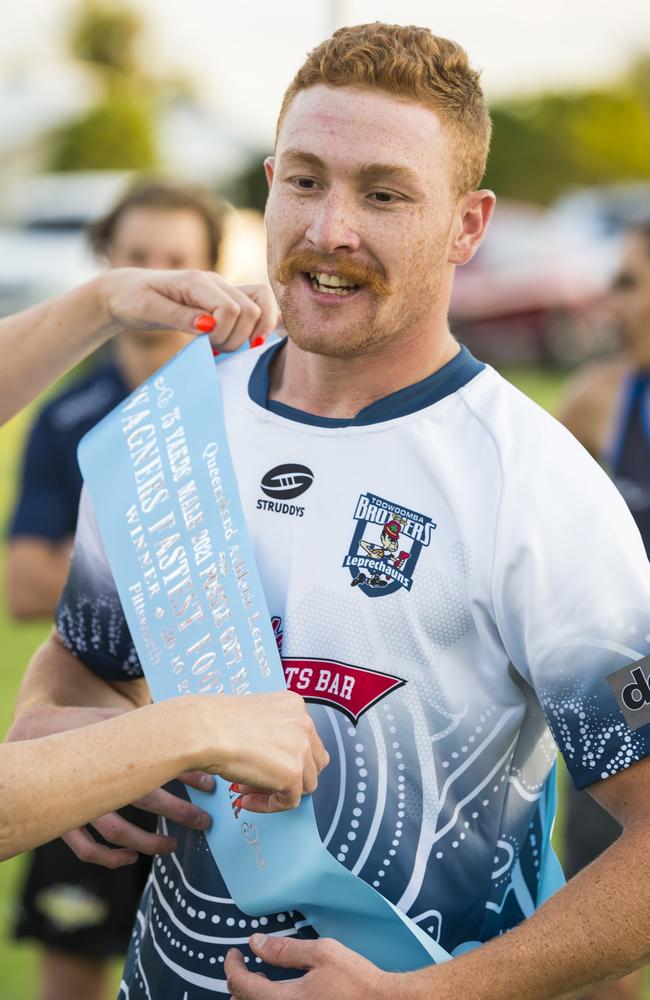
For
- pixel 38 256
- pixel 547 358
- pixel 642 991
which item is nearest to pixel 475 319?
pixel 547 358

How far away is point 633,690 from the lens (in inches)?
71.0

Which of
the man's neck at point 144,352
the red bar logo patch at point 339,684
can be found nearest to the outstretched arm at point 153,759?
the red bar logo patch at point 339,684

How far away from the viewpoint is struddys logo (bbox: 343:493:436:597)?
1.95m

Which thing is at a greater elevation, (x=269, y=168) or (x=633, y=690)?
(x=269, y=168)

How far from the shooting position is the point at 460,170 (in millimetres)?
2006

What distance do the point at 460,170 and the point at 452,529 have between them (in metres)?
0.57

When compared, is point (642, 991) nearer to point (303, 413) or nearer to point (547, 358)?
point (303, 413)

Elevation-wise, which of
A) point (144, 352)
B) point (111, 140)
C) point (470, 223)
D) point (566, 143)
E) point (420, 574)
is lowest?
point (420, 574)

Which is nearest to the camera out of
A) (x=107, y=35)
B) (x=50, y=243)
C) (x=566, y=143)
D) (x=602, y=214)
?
(x=50, y=243)

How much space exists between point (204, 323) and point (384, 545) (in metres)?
0.55

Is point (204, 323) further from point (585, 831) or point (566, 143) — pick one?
point (566, 143)

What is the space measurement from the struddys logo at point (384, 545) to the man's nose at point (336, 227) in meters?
0.39

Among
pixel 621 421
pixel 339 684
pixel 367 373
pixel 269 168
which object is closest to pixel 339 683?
pixel 339 684

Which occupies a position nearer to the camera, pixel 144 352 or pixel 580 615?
pixel 580 615
